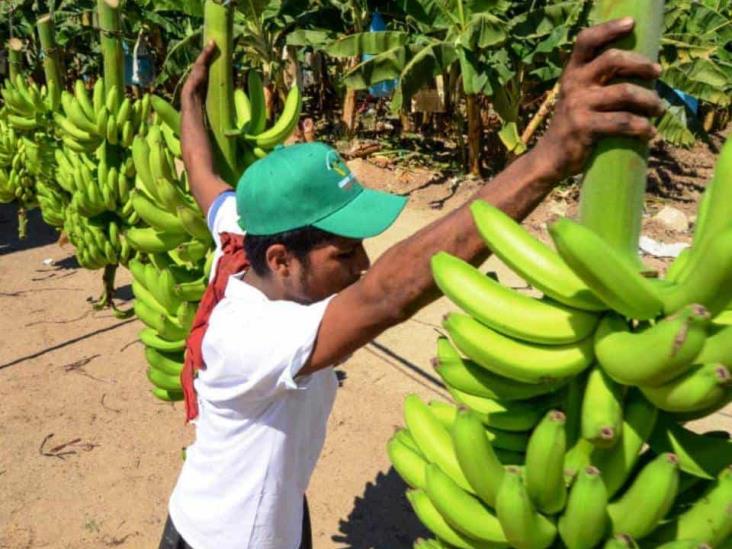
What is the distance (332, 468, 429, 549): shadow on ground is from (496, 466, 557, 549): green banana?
→ 2384mm

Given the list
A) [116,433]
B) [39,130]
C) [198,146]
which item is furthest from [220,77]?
[39,130]

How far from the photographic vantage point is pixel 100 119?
14.7ft

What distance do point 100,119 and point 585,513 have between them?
4200mm

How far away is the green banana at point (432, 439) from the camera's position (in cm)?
128

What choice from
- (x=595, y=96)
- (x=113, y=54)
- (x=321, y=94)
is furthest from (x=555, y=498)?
(x=321, y=94)

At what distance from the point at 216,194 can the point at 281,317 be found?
35.9 inches

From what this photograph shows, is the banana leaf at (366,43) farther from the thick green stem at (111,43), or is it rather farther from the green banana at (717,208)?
the green banana at (717,208)

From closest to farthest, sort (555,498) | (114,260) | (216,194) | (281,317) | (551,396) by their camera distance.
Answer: (555,498)
(551,396)
(281,317)
(216,194)
(114,260)

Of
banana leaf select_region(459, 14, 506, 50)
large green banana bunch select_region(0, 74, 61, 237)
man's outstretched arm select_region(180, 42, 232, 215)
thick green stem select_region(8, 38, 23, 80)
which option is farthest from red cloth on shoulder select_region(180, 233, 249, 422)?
banana leaf select_region(459, 14, 506, 50)

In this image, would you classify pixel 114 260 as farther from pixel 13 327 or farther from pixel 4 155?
pixel 4 155

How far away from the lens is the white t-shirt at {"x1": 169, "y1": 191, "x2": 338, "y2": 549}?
4.85 feet

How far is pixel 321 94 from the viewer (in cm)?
1528

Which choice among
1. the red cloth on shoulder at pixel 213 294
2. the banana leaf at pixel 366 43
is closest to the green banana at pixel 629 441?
the red cloth on shoulder at pixel 213 294

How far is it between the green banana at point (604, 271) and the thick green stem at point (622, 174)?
7 cm
